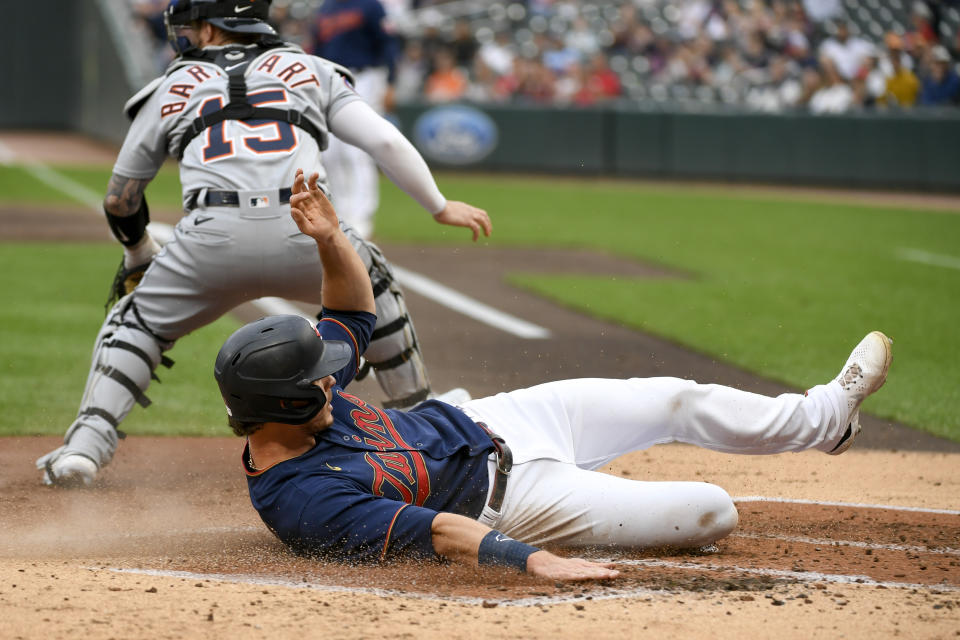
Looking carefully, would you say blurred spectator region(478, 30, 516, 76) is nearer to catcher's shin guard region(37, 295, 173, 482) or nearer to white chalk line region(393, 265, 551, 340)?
white chalk line region(393, 265, 551, 340)

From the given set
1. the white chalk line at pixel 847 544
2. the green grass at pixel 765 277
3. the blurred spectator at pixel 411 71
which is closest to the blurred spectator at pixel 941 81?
the green grass at pixel 765 277

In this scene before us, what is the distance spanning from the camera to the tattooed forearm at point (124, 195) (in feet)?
16.8

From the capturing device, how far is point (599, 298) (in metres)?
10.4

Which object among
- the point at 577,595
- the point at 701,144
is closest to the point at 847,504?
the point at 577,595

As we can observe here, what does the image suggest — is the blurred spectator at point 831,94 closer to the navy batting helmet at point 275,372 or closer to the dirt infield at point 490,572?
the dirt infield at point 490,572

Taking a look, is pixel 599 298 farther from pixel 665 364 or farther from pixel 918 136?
pixel 918 136

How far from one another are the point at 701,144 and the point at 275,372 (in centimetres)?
1919

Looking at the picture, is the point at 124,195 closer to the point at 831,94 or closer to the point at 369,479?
the point at 369,479

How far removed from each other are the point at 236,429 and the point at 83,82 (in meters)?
28.4

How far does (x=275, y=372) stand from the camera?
373 cm

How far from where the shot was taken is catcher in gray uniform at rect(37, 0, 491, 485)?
16.0 feet

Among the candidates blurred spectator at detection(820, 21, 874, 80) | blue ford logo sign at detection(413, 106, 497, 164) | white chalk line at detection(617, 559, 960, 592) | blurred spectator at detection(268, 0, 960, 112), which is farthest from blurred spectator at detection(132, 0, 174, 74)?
white chalk line at detection(617, 559, 960, 592)

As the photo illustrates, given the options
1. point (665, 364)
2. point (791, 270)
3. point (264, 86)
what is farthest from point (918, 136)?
point (264, 86)

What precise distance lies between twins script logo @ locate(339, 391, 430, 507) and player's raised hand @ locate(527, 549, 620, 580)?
520 mm
